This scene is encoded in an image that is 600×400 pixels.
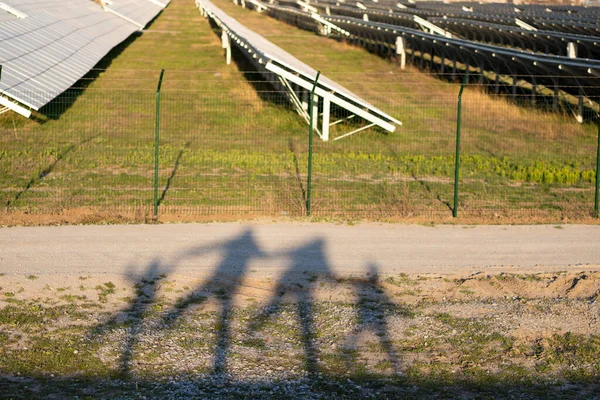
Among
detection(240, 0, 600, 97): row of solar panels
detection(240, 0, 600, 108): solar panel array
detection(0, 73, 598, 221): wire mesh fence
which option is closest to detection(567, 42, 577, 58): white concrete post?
detection(240, 0, 600, 108): solar panel array

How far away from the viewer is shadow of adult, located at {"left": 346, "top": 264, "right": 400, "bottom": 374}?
29.5ft

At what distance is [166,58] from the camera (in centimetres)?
4116

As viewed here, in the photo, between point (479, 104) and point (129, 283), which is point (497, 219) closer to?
point (129, 283)

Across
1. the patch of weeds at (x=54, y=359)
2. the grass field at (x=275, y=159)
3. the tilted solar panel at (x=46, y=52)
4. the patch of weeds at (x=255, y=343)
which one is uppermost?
the tilted solar panel at (x=46, y=52)

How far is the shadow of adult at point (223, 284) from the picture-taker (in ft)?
29.4

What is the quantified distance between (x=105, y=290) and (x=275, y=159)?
35.9ft

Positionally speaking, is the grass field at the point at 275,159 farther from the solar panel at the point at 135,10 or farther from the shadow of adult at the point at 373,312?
the solar panel at the point at 135,10

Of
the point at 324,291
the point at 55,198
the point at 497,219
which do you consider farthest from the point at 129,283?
the point at 497,219

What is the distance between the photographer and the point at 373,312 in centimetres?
1018

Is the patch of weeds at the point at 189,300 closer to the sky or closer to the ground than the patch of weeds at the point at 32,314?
closer to the ground

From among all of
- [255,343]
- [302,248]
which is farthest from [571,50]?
[255,343]

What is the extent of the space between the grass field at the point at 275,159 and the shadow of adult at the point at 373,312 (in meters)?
4.42

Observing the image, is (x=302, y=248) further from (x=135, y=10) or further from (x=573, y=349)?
(x=135, y=10)

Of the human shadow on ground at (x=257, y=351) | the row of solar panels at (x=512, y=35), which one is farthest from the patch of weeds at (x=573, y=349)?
the row of solar panels at (x=512, y=35)
